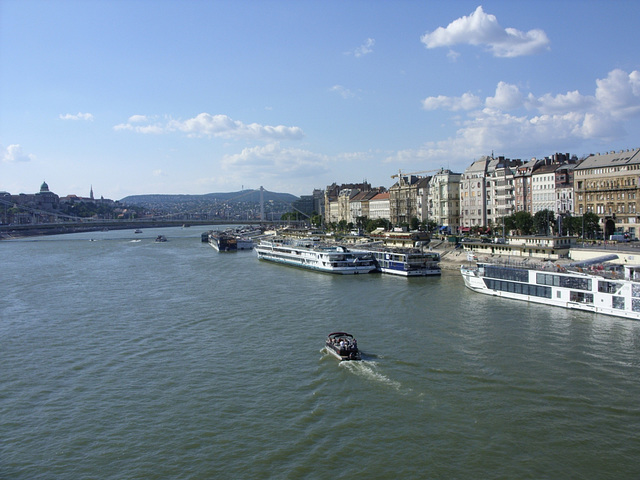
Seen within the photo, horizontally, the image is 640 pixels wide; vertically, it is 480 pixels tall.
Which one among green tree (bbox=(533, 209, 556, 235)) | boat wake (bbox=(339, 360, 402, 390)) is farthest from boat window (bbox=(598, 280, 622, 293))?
green tree (bbox=(533, 209, 556, 235))

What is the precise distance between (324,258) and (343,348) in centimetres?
3020

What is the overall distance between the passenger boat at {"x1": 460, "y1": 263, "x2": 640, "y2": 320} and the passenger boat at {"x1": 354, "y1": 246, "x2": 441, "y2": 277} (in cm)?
949

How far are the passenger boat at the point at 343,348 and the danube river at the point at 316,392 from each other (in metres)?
0.54

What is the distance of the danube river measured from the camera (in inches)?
551

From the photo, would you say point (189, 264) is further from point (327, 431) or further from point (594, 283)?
point (327, 431)

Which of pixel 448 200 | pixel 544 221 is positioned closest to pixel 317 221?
pixel 448 200

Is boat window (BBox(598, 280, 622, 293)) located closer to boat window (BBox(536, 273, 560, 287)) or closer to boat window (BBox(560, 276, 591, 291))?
boat window (BBox(560, 276, 591, 291))

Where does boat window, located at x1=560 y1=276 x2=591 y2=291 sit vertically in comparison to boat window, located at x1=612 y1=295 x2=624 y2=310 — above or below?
above

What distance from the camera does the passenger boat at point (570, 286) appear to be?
28250 millimetres

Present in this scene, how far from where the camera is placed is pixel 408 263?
153ft

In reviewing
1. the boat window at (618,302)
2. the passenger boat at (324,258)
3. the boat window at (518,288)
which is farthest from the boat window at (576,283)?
the passenger boat at (324,258)

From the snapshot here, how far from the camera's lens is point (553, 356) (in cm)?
2156

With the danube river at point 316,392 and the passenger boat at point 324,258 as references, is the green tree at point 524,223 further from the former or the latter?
the danube river at point 316,392

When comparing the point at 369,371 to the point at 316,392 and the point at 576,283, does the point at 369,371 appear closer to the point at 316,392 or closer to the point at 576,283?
the point at 316,392
